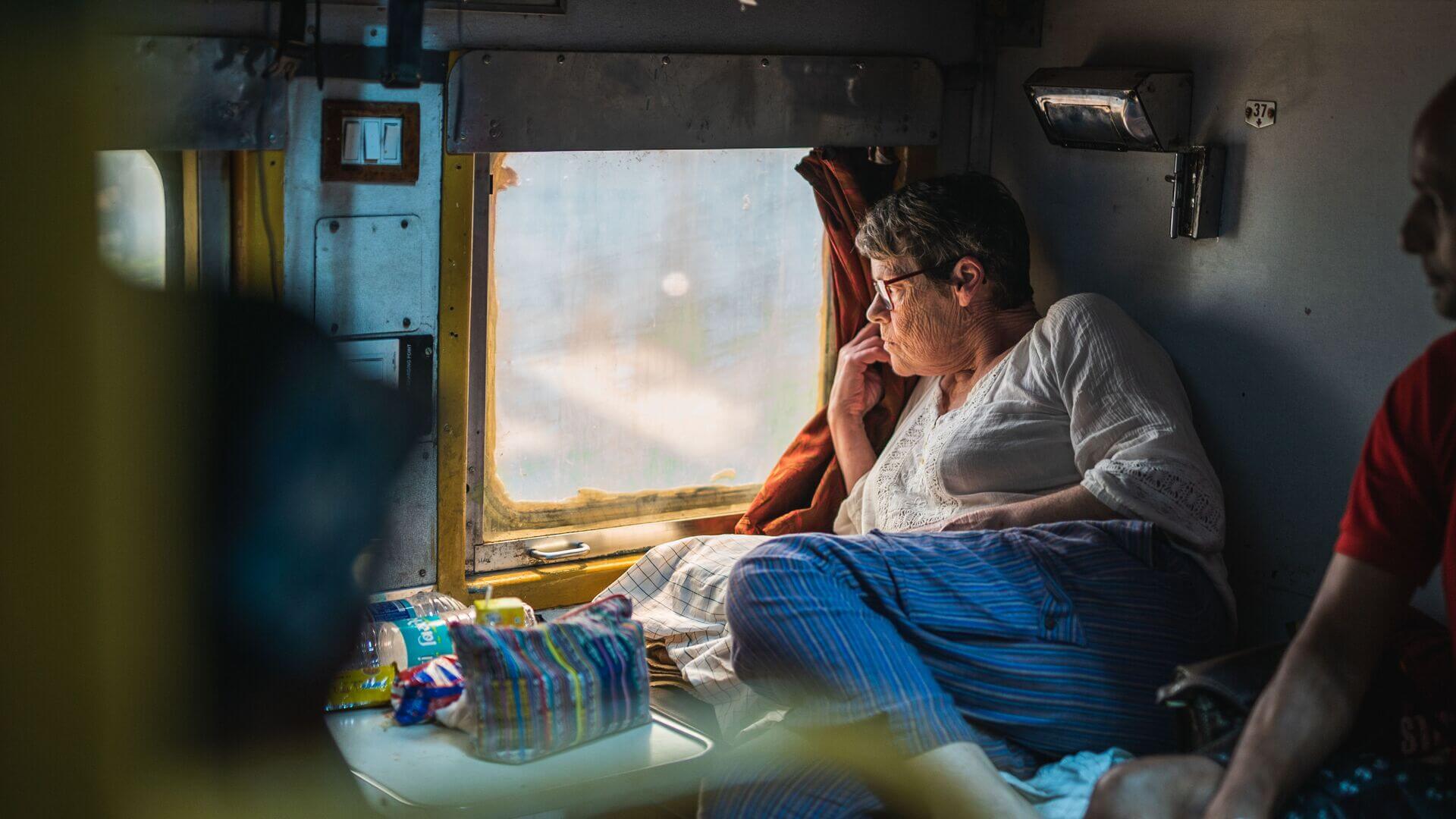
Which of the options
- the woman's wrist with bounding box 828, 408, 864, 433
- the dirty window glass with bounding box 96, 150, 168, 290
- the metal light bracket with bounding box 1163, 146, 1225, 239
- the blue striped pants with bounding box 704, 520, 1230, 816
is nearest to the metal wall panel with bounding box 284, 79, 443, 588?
the dirty window glass with bounding box 96, 150, 168, 290

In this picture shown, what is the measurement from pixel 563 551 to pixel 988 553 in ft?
3.85

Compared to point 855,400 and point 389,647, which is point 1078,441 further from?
point 389,647

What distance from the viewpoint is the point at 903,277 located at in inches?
122

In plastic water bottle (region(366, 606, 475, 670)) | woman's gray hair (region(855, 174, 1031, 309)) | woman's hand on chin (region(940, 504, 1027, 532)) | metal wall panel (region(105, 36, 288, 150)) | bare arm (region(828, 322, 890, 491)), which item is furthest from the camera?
bare arm (region(828, 322, 890, 491))

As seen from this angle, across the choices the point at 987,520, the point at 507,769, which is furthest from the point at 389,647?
the point at 987,520

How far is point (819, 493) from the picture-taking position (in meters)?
3.40

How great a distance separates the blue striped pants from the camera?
2156 mm

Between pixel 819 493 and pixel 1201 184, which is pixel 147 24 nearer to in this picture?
pixel 819 493

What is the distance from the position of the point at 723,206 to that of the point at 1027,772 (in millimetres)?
1656

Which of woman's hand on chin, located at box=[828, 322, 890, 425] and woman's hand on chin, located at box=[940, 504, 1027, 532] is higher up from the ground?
woman's hand on chin, located at box=[828, 322, 890, 425]

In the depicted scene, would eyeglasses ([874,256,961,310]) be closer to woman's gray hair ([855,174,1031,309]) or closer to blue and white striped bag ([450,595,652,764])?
woman's gray hair ([855,174,1031,309])

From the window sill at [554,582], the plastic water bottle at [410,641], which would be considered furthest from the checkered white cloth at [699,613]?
the plastic water bottle at [410,641]

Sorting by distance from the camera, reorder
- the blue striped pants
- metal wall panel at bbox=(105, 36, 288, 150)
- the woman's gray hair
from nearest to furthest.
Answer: the blue striped pants → metal wall panel at bbox=(105, 36, 288, 150) → the woman's gray hair

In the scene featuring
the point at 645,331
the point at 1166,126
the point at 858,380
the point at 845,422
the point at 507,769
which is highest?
the point at 1166,126
